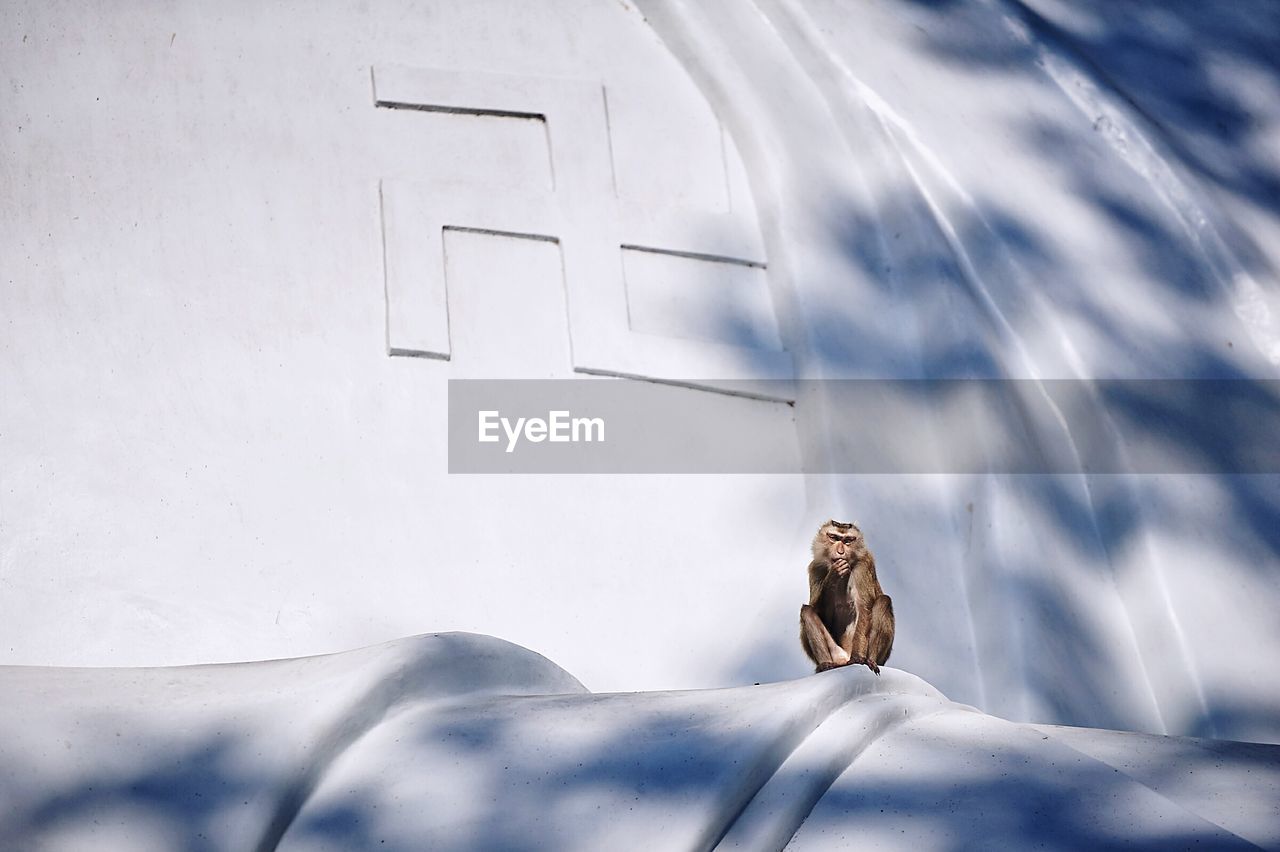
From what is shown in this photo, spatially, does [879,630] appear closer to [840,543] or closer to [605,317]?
[840,543]

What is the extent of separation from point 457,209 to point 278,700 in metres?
1.98

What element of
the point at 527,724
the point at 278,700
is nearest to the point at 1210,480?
the point at 527,724

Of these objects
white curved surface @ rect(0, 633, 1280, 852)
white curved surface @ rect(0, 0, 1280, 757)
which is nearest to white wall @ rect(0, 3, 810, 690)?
white curved surface @ rect(0, 0, 1280, 757)

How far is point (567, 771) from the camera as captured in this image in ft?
8.03

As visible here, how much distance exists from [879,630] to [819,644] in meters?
0.13

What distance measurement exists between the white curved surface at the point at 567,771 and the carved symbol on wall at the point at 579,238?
5.27 ft

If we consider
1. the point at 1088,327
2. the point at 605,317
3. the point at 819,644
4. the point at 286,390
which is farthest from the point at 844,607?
the point at 286,390

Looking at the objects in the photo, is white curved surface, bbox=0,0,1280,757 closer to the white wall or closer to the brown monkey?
the white wall

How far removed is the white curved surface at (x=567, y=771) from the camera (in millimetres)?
2283

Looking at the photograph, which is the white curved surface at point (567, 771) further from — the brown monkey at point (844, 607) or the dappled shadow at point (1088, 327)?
the dappled shadow at point (1088, 327)

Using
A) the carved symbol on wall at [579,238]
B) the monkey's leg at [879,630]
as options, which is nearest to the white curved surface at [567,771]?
the monkey's leg at [879,630]

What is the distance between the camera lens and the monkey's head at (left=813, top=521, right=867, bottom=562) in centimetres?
342

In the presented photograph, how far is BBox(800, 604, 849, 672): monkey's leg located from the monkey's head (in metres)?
0.13

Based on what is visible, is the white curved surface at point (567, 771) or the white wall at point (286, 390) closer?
the white curved surface at point (567, 771)
